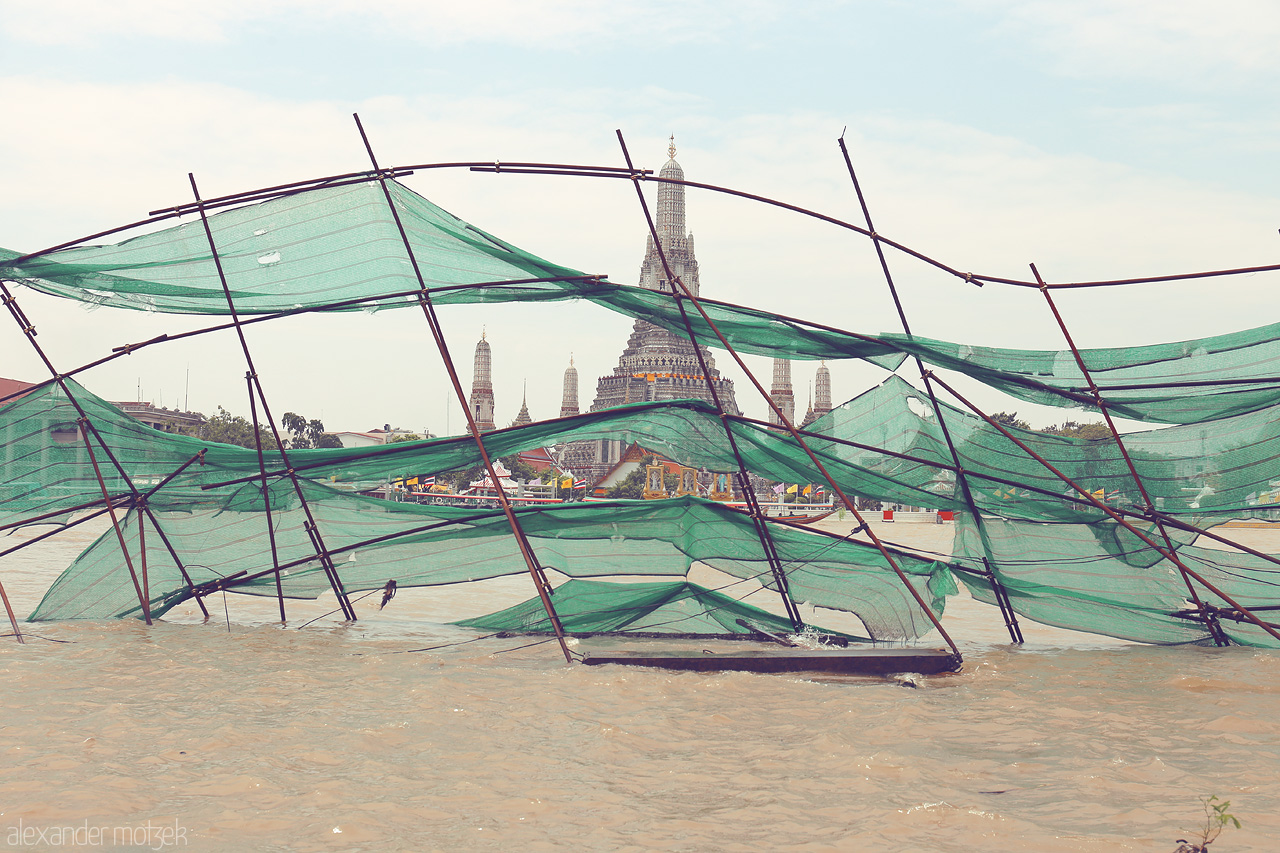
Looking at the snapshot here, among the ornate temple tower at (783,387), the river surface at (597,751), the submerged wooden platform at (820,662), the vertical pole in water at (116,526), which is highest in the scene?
the ornate temple tower at (783,387)

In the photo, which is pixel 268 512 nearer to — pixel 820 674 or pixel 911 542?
pixel 820 674

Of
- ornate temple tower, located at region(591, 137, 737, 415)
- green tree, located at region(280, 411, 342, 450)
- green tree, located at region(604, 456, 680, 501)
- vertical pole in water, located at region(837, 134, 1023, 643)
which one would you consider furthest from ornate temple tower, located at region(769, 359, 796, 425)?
vertical pole in water, located at region(837, 134, 1023, 643)

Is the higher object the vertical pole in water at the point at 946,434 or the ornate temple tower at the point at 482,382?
the ornate temple tower at the point at 482,382

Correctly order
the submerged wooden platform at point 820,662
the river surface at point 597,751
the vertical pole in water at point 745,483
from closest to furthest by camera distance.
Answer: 1. the river surface at point 597,751
2. the submerged wooden platform at point 820,662
3. the vertical pole in water at point 745,483

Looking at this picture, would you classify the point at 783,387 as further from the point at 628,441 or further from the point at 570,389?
the point at 628,441

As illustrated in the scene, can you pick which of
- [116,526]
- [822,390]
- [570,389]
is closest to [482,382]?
[570,389]

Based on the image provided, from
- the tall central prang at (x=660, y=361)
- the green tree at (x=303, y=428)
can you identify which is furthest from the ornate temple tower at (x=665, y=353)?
the green tree at (x=303, y=428)

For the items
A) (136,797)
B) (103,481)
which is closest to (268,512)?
(103,481)

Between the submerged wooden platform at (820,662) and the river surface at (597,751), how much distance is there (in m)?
0.18

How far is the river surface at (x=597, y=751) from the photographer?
13.2 feet

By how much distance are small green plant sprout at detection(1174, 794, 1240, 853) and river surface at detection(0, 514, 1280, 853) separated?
2.5 inches

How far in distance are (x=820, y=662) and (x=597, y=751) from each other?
8.40 ft

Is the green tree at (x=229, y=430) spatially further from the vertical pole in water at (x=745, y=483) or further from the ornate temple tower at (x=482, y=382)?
the vertical pole in water at (x=745, y=483)

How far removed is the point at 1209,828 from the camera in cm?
406
